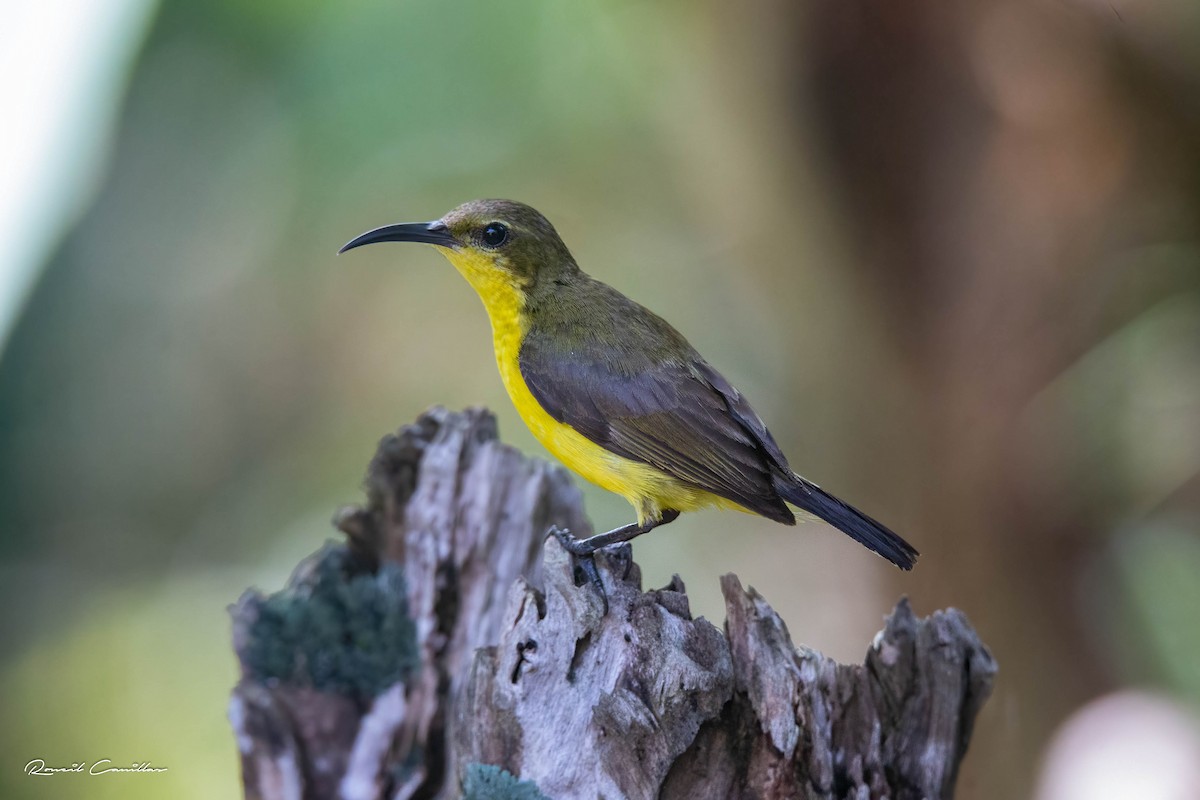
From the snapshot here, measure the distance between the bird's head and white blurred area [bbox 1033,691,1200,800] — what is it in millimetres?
3963

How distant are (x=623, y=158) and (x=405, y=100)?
166cm

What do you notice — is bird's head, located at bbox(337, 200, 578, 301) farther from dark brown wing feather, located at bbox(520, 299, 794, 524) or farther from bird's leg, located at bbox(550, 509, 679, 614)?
bird's leg, located at bbox(550, 509, 679, 614)

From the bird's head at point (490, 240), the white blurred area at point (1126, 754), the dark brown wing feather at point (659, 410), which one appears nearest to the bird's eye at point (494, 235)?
the bird's head at point (490, 240)

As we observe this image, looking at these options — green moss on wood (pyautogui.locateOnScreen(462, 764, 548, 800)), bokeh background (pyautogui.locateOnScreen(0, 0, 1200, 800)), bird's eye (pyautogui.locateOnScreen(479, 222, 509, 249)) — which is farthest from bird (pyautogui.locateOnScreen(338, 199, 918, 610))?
bokeh background (pyautogui.locateOnScreen(0, 0, 1200, 800))

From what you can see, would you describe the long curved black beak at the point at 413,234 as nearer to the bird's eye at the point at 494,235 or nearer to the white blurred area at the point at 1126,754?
the bird's eye at the point at 494,235

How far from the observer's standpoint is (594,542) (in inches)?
152

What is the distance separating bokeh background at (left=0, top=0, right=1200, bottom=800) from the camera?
579 cm

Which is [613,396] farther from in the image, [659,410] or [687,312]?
[687,312]

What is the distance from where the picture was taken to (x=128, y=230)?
267 inches

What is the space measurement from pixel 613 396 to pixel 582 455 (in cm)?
25

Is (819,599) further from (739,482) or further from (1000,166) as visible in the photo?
(739,482)

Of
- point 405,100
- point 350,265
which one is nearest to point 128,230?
point 350,265
